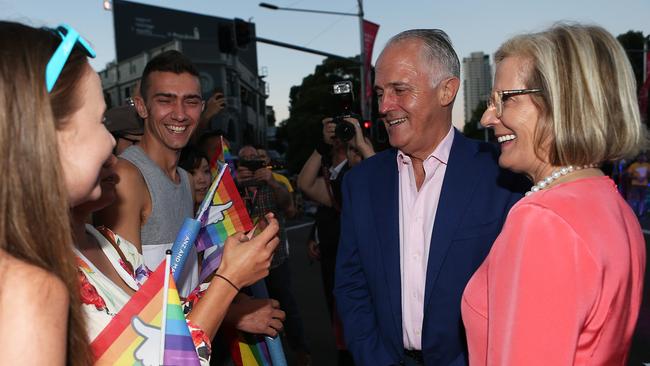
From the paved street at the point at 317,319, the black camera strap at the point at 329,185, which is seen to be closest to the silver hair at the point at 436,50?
the black camera strap at the point at 329,185

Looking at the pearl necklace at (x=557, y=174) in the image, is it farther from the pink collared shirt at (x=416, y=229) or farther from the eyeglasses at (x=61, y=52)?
the eyeglasses at (x=61, y=52)

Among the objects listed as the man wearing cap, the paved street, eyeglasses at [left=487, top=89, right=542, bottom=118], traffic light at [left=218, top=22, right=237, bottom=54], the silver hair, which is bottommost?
the paved street

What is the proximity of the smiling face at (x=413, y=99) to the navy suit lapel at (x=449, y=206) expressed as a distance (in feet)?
0.66

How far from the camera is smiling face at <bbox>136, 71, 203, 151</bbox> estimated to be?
3.25 meters

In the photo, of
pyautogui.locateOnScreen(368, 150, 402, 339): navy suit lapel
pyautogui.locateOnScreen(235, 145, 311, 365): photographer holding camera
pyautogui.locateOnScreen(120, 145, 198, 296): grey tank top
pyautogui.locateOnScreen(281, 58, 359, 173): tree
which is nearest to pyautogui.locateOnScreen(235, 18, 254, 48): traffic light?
pyautogui.locateOnScreen(235, 145, 311, 365): photographer holding camera

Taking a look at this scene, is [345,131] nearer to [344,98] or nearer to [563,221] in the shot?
[344,98]

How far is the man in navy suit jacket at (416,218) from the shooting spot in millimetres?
2297

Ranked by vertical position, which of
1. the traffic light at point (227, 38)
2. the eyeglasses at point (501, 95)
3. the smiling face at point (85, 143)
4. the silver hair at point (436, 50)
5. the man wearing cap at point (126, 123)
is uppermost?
the traffic light at point (227, 38)

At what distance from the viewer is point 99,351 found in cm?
136

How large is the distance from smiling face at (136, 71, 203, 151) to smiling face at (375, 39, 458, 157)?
4.25 feet

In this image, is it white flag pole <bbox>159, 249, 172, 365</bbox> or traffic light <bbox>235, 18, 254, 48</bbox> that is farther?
traffic light <bbox>235, 18, 254, 48</bbox>

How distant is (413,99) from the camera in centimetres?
262

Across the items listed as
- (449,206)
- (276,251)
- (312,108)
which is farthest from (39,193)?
(312,108)

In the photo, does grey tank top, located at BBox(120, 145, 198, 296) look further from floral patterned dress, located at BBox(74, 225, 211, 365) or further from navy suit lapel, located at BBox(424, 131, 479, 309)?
navy suit lapel, located at BBox(424, 131, 479, 309)
